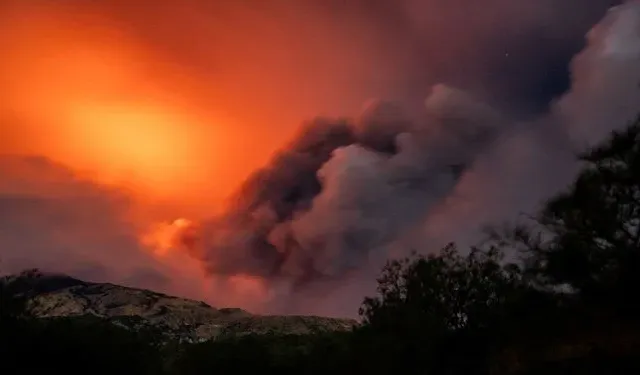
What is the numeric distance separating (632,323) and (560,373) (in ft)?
12.4

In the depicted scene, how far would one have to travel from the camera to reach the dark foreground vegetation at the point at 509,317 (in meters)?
29.8

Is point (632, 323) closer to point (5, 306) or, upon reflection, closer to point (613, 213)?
point (613, 213)

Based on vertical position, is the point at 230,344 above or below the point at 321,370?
above

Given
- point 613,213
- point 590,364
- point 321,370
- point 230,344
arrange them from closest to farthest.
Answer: point 590,364 < point 613,213 < point 321,370 < point 230,344

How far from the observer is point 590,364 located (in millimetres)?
27703

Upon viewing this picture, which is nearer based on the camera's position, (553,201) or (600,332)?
(600,332)

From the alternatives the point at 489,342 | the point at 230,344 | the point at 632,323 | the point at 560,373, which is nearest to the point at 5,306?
the point at 489,342

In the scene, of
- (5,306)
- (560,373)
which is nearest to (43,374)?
(5,306)

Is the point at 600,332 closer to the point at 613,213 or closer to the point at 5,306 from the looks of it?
the point at 613,213

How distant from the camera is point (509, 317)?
3638 centimetres

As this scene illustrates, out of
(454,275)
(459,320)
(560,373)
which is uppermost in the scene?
(454,275)

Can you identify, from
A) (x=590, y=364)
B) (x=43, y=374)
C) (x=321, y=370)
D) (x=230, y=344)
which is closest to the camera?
(x=590, y=364)

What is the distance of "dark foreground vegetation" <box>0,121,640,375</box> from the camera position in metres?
29.8

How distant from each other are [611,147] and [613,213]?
11.9 ft
